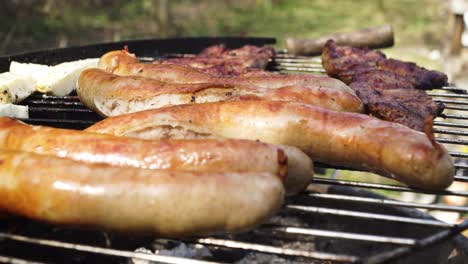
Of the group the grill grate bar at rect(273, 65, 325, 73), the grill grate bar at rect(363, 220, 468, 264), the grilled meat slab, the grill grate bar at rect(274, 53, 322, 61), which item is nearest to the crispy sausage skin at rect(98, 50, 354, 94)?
the grilled meat slab

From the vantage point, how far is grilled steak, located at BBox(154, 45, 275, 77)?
3.91m

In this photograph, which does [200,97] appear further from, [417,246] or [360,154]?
[417,246]

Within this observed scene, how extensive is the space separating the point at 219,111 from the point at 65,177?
3.11ft

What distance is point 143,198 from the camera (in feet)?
6.09

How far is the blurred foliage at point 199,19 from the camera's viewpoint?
9.88 meters

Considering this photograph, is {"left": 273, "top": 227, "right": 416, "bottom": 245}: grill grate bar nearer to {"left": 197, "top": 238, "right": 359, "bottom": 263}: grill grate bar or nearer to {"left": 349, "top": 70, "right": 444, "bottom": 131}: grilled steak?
{"left": 197, "top": 238, "right": 359, "bottom": 263}: grill grate bar

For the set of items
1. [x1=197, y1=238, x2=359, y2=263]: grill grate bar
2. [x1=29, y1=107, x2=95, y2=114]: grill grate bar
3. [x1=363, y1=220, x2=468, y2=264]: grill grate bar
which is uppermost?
[x1=29, y1=107, x2=95, y2=114]: grill grate bar

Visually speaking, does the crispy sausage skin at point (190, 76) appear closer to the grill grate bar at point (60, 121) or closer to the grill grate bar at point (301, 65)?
the grill grate bar at point (60, 121)

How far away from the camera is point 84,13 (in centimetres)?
1134

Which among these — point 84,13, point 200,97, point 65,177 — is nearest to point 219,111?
point 200,97

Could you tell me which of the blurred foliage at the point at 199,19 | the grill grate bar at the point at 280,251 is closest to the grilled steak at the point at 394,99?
the grill grate bar at the point at 280,251

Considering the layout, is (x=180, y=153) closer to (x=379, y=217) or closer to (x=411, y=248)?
(x=379, y=217)

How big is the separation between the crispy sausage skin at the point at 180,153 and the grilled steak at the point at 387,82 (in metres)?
1.05

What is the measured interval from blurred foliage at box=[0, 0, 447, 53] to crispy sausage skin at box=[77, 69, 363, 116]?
21.3ft
